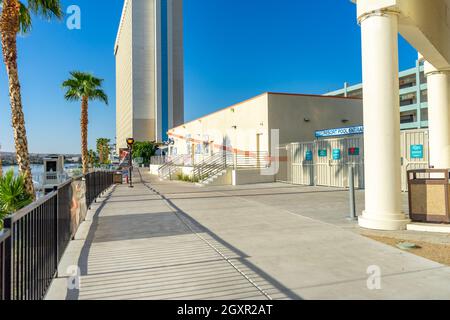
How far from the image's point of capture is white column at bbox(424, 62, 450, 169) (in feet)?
37.3

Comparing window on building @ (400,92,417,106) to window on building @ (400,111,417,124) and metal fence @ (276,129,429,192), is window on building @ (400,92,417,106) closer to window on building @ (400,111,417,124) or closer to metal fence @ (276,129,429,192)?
window on building @ (400,111,417,124)

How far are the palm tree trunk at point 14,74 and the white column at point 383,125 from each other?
10085 mm

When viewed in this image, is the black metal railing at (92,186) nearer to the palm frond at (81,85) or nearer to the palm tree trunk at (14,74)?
the palm tree trunk at (14,74)

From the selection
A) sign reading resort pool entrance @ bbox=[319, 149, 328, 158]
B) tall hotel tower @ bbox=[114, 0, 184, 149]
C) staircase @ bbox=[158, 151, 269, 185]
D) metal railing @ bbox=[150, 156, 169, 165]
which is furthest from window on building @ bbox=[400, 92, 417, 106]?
tall hotel tower @ bbox=[114, 0, 184, 149]

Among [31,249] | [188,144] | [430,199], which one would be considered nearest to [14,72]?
[31,249]

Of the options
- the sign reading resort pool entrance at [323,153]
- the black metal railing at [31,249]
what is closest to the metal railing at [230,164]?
the sign reading resort pool entrance at [323,153]

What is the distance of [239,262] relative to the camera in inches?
195

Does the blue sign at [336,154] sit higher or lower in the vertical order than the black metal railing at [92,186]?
higher

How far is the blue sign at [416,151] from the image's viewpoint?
14.2 m

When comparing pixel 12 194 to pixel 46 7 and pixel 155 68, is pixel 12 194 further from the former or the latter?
pixel 155 68

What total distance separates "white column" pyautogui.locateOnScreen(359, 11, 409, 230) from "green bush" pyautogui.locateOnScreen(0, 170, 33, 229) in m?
8.80

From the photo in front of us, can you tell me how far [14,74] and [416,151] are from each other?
614 inches
